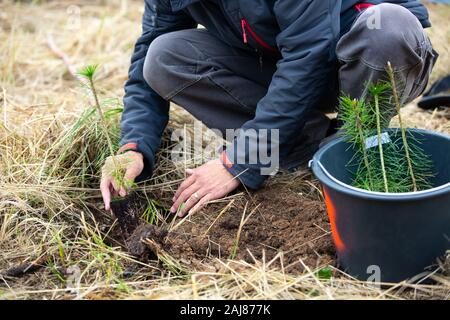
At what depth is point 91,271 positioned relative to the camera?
1.84 m

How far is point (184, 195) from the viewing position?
6.84 ft

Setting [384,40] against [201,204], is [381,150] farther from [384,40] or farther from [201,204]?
[201,204]

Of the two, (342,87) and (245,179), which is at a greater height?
(342,87)

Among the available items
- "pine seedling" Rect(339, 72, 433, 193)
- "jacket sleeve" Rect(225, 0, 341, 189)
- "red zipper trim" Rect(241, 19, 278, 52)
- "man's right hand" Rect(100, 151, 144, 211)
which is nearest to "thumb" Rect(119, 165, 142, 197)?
"man's right hand" Rect(100, 151, 144, 211)

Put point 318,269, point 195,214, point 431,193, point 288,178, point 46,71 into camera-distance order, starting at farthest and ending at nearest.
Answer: point 46,71
point 288,178
point 195,214
point 318,269
point 431,193

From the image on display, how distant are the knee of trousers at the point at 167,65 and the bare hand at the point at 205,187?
1.24 ft

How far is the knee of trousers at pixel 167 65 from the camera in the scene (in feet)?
7.41

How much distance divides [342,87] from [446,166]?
41 cm

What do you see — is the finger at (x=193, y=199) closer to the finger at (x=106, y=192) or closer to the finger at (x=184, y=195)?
the finger at (x=184, y=195)

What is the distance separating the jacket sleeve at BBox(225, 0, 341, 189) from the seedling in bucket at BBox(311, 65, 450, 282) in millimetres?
185

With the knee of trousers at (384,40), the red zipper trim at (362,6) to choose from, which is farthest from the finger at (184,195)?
the red zipper trim at (362,6)
